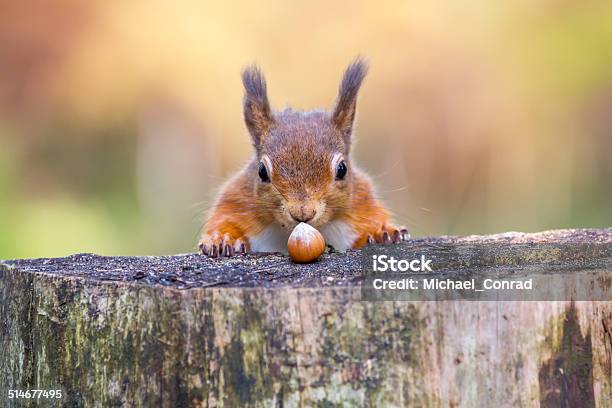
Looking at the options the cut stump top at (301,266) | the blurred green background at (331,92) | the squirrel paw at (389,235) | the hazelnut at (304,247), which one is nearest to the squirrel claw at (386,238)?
the squirrel paw at (389,235)

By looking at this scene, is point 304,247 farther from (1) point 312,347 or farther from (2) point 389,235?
(2) point 389,235

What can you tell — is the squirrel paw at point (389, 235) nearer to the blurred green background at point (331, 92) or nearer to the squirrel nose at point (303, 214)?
the squirrel nose at point (303, 214)

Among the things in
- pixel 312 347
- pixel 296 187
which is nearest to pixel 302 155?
pixel 296 187

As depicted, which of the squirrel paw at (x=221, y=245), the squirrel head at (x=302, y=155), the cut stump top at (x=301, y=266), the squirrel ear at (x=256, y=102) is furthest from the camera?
the squirrel ear at (x=256, y=102)

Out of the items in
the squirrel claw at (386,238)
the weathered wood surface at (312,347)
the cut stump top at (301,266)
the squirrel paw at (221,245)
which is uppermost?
the squirrel claw at (386,238)

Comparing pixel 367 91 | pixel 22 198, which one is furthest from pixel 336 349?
pixel 367 91

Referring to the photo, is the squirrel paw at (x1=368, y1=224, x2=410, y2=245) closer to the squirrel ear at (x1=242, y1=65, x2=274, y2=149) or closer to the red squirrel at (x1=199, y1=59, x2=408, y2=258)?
the red squirrel at (x1=199, y1=59, x2=408, y2=258)

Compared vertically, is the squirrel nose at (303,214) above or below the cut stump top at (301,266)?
above

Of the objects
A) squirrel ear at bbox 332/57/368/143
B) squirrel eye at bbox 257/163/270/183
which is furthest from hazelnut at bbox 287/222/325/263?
squirrel ear at bbox 332/57/368/143
